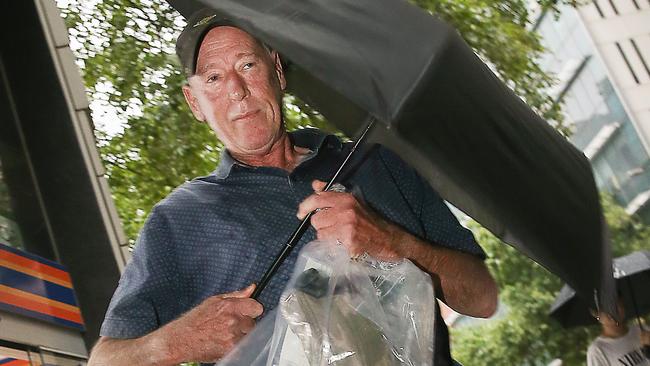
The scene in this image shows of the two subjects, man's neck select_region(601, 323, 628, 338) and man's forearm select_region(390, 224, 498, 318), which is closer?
man's forearm select_region(390, 224, 498, 318)

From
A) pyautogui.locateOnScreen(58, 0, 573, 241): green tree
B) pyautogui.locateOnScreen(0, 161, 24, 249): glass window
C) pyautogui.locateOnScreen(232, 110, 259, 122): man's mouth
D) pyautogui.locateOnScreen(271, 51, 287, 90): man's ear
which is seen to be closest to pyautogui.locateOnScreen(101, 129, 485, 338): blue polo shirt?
pyautogui.locateOnScreen(232, 110, 259, 122): man's mouth

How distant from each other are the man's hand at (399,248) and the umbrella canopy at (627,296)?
6289mm

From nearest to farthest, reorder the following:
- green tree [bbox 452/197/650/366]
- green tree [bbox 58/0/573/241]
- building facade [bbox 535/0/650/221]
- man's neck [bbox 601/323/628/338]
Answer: man's neck [bbox 601/323/628/338]
green tree [bbox 58/0/573/241]
green tree [bbox 452/197/650/366]
building facade [bbox 535/0/650/221]

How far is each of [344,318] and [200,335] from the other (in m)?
0.40

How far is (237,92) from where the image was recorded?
2621 millimetres

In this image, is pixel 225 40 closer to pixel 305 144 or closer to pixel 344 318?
pixel 305 144

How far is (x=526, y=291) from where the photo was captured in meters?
23.5

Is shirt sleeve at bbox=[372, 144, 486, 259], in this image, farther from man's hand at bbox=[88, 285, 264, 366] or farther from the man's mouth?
man's hand at bbox=[88, 285, 264, 366]

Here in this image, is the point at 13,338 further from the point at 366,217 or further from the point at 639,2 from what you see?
the point at 639,2

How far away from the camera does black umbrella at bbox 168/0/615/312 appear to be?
1929 mm

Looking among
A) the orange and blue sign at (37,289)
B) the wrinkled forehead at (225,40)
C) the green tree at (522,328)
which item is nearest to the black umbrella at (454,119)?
the wrinkled forehead at (225,40)

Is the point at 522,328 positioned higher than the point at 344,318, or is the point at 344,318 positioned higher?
the point at 344,318

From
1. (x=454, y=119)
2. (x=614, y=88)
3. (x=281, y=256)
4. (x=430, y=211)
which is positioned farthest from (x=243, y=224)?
(x=614, y=88)

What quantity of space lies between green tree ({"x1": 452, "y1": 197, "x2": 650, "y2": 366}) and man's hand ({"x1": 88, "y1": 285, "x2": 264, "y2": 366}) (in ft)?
62.4
